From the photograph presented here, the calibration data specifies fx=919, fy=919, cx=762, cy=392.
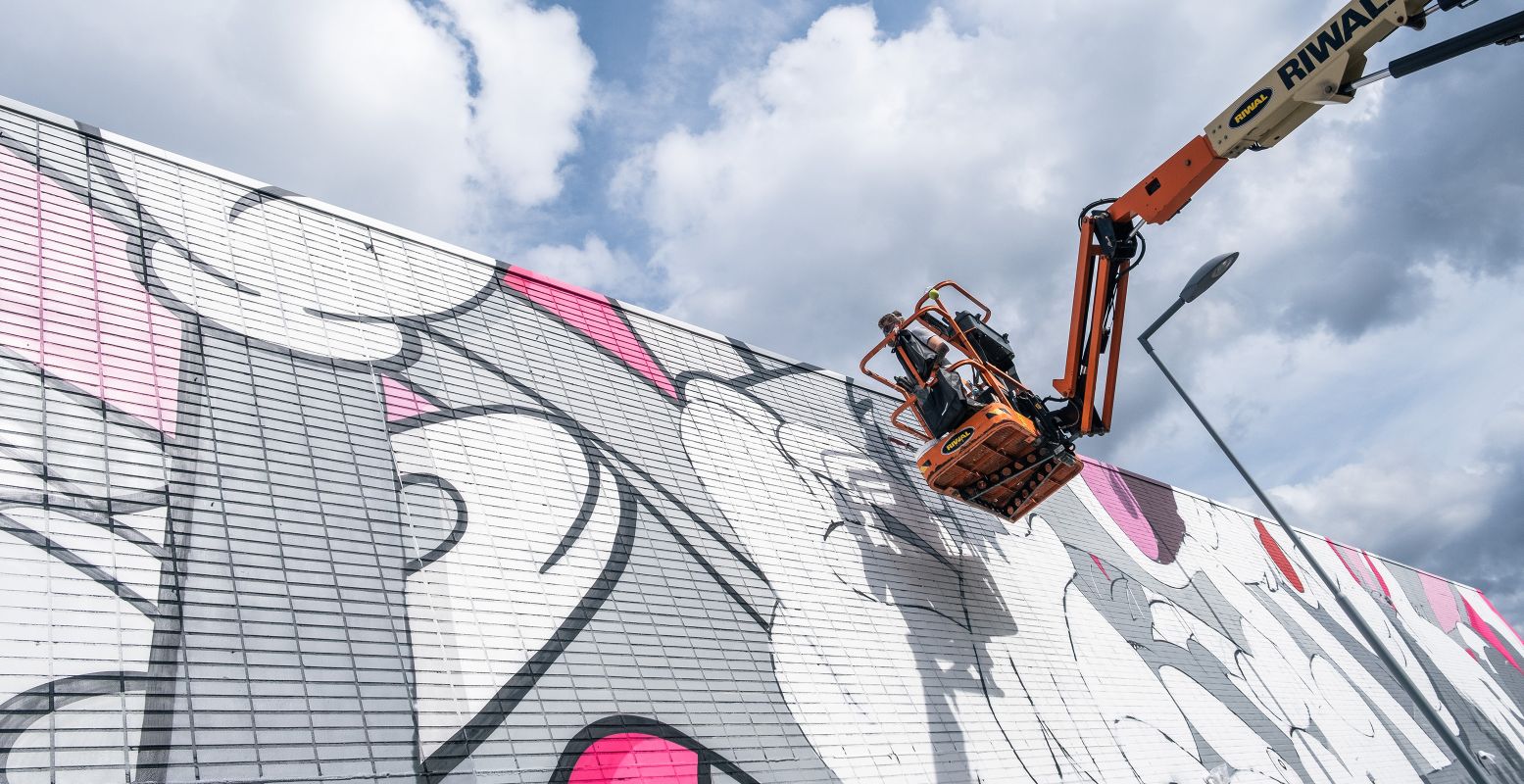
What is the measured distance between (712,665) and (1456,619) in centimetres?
3550

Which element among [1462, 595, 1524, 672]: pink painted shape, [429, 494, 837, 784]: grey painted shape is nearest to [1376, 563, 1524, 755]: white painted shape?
[1462, 595, 1524, 672]: pink painted shape

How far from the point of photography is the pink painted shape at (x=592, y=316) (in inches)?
513

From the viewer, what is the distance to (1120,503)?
22203mm

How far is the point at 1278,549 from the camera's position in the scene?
27.1 meters

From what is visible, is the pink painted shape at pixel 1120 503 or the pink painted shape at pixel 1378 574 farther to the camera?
the pink painted shape at pixel 1378 574

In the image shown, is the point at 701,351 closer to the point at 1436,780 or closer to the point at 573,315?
the point at 573,315

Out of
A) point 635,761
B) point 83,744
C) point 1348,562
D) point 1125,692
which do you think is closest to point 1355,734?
point 1125,692

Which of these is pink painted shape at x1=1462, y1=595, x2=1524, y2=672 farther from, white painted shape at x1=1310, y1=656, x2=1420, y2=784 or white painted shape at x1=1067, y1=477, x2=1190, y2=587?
white painted shape at x1=1067, y1=477, x2=1190, y2=587

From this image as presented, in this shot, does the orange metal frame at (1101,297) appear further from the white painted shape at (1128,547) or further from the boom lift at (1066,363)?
the white painted shape at (1128,547)

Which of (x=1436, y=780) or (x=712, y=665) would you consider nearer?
(x=712, y=665)

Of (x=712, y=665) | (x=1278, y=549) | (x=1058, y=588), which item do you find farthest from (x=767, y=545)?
(x=1278, y=549)

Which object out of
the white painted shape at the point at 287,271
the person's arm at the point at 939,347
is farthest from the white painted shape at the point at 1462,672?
the white painted shape at the point at 287,271

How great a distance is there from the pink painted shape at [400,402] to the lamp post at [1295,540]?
966 centimetres

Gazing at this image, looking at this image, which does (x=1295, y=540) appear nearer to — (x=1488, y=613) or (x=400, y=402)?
(x=400, y=402)
